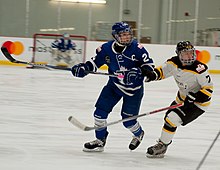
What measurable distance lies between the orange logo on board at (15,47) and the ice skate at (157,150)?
8877 millimetres

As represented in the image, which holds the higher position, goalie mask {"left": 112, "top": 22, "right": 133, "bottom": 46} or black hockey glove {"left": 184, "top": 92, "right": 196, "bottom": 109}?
goalie mask {"left": 112, "top": 22, "right": 133, "bottom": 46}

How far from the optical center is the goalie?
39.6ft

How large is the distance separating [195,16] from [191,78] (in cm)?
1071

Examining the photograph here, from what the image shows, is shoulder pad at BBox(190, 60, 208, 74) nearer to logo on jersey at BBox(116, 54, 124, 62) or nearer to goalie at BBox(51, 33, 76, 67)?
A: logo on jersey at BBox(116, 54, 124, 62)

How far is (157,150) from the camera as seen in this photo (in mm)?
→ 3912

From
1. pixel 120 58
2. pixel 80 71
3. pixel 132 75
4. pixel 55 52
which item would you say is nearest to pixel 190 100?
pixel 132 75

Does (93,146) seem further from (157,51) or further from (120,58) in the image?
(157,51)

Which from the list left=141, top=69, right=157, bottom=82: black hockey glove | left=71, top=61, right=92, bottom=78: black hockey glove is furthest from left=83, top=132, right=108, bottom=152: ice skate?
left=141, top=69, right=157, bottom=82: black hockey glove

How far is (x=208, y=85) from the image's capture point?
3732 mm

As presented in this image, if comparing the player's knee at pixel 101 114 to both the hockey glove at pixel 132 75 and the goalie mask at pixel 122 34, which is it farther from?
the goalie mask at pixel 122 34

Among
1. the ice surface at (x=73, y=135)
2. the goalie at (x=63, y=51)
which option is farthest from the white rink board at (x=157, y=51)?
the ice surface at (x=73, y=135)

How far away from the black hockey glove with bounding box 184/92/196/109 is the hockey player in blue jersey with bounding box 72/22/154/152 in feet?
1.03

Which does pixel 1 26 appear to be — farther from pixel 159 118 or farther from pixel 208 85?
pixel 208 85

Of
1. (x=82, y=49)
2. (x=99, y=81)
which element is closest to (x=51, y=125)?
(x=99, y=81)
